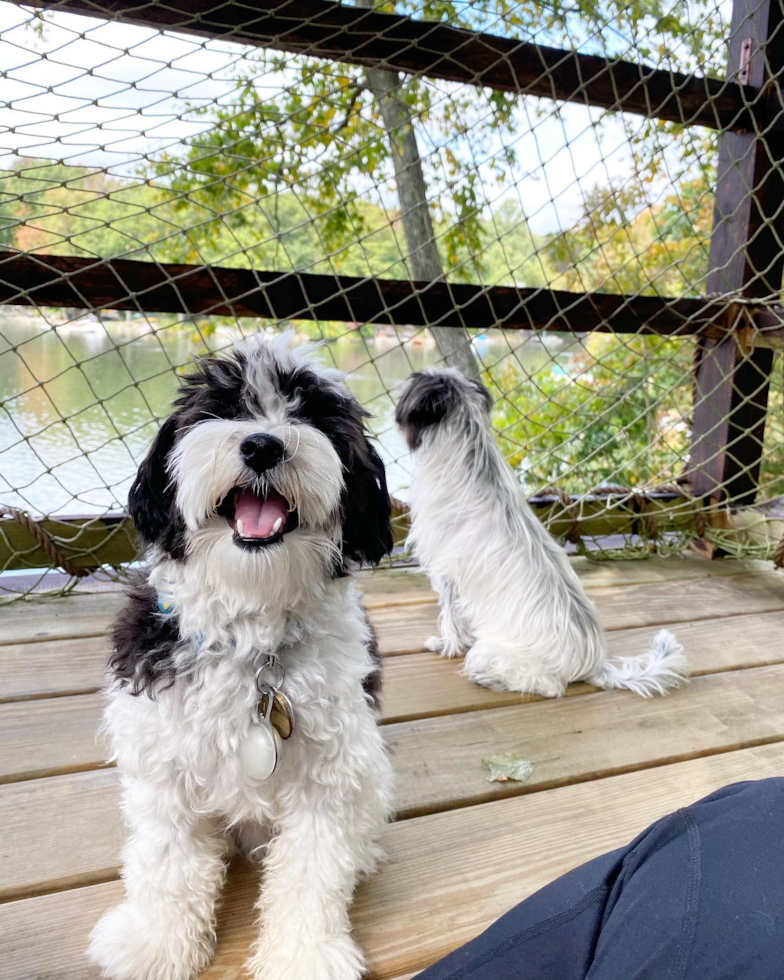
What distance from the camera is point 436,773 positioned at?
1.97m

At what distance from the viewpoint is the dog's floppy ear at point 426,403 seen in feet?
9.19

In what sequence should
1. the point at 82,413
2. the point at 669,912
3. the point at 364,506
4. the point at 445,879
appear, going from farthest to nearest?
the point at 82,413 → the point at 445,879 → the point at 364,506 → the point at 669,912

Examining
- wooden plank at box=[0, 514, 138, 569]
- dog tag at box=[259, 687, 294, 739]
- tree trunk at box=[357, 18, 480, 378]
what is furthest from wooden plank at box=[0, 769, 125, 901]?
tree trunk at box=[357, 18, 480, 378]

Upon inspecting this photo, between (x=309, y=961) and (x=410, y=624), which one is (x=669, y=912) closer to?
(x=309, y=961)

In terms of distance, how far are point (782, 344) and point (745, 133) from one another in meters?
1.05

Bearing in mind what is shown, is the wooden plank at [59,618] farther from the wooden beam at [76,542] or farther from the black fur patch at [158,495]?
the black fur patch at [158,495]

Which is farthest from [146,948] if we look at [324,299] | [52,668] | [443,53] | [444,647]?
[443,53]

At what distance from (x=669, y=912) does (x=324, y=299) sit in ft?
8.11

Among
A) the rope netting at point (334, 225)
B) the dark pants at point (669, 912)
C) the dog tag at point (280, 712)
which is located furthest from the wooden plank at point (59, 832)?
the rope netting at point (334, 225)

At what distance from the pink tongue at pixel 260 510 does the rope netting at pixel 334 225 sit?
1.54 feet

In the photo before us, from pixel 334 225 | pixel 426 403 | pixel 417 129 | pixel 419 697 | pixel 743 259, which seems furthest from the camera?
pixel 334 225

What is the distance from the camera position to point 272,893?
142 cm

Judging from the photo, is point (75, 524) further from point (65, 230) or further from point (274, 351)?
point (274, 351)

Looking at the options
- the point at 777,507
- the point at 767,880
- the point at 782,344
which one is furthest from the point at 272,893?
the point at 777,507
